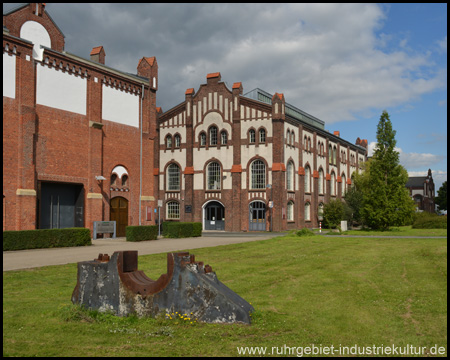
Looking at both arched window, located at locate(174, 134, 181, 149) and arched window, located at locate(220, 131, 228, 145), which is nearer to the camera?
arched window, located at locate(220, 131, 228, 145)

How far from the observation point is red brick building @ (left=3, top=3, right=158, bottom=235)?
26.4m

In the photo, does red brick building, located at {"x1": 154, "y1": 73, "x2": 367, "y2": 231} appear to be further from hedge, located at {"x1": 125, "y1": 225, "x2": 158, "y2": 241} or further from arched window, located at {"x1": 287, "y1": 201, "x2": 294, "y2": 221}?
hedge, located at {"x1": 125, "y1": 225, "x2": 158, "y2": 241}

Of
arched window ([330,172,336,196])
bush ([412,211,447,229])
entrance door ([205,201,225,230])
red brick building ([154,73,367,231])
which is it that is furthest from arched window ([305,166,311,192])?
bush ([412,211,447,229])

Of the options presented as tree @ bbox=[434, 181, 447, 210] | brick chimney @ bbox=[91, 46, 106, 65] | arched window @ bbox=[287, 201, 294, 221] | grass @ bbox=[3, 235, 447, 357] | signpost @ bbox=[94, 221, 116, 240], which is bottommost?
grass @ bbox=[3, 235, 447, 357]

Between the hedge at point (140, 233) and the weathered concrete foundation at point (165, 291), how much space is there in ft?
66.2

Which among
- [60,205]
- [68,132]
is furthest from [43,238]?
[68,132]

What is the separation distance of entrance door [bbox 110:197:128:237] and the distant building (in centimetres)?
9135

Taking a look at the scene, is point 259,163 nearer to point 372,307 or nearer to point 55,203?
point 55,203

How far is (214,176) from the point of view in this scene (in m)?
49.8

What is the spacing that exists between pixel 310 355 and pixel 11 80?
1028 inches

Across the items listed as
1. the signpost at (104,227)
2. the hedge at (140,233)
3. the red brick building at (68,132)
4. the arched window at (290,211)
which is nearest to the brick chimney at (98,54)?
the red brick building at (68,132)

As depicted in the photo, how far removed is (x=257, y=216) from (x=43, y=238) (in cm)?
2751

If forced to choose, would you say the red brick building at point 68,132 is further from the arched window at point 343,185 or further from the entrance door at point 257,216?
the arched window at point 343,185

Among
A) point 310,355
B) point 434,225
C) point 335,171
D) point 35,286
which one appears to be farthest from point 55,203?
point 335,171
